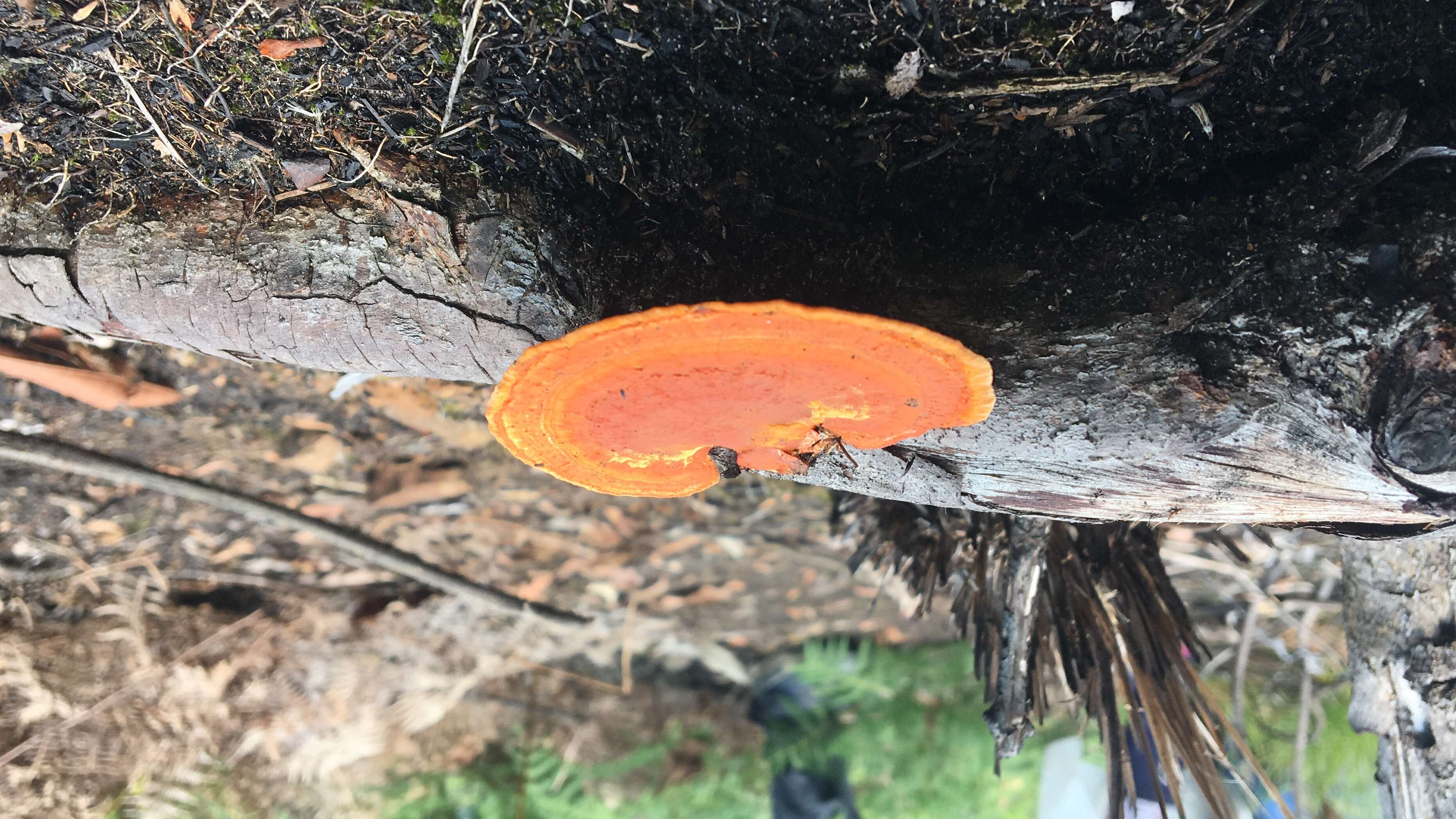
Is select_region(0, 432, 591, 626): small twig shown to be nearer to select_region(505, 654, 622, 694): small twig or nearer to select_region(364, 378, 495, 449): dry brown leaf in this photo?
select_region(505, 654, 622, 694): small twig

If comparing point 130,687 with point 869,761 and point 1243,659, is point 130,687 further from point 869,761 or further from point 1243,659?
point 1243,659

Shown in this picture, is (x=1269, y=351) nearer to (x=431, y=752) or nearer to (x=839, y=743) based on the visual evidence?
(x=839, y=743)

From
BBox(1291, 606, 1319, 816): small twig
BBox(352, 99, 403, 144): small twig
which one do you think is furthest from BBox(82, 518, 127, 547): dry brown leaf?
BBox(1291, 606, 1319, 816): small twig

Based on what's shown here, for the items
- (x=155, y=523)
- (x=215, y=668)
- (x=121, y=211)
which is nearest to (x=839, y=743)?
(x=215, y=668)

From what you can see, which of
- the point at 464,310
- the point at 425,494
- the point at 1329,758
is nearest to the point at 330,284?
the point at 464,310

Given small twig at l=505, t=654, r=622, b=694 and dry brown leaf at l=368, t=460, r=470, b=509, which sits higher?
dry brown leaf at l=368, t=460, r=470, b=509

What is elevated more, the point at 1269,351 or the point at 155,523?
the point at 1269,351

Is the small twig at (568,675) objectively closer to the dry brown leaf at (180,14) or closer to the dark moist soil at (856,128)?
the dark moist soil at (856,128)

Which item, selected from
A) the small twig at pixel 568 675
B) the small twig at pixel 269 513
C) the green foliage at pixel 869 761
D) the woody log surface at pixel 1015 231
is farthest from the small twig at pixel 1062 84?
the small twig at pixel 568 675
